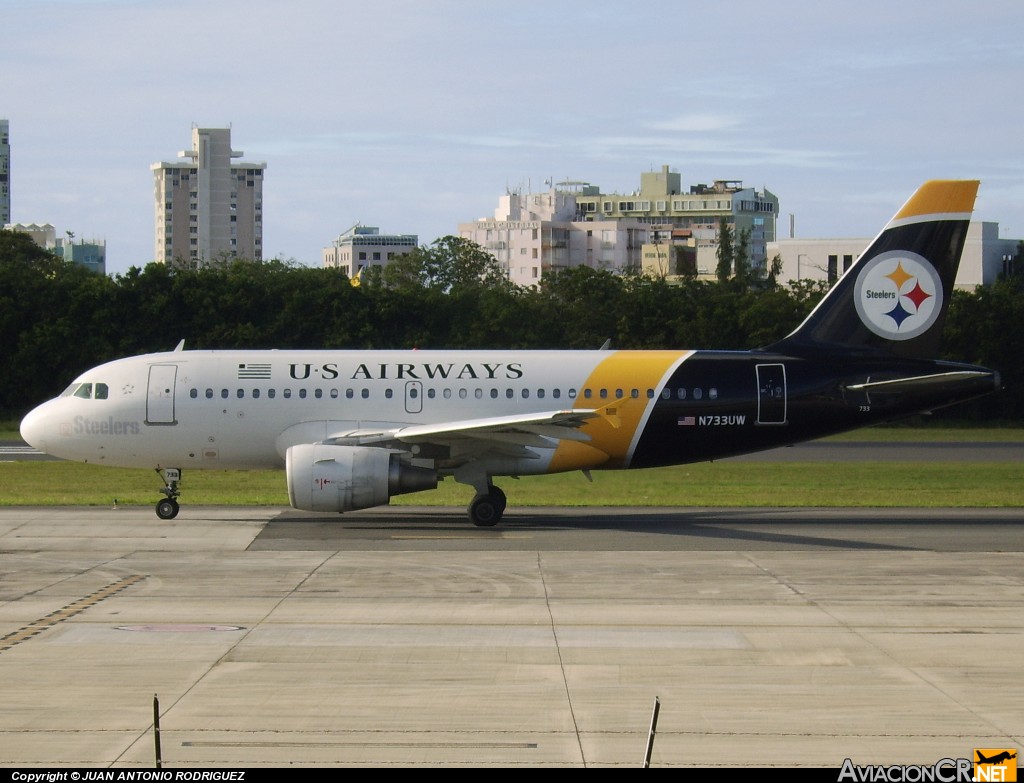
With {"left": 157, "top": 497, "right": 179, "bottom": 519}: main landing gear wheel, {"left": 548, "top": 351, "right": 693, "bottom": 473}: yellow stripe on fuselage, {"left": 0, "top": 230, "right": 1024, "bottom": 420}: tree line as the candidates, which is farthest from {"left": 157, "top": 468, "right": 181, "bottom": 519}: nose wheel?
{"left": 0, "top": 230, "right": 1024, "bottom": 420}: tree line

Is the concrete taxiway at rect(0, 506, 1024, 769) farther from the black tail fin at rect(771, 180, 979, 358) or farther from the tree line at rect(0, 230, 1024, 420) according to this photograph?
the tree line at rect(0, 230, 1024, 420)

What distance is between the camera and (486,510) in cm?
2733

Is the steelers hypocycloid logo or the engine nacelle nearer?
the engine nacelle

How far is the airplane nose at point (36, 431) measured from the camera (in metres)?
28.8

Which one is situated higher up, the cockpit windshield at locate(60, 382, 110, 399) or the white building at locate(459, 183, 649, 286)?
the white building at locate(459, 183, 649, 286)

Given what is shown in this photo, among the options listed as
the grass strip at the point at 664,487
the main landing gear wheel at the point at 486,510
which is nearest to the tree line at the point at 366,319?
the grass strip at the point at 664,487

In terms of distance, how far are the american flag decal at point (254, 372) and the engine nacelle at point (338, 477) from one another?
9.21 feet

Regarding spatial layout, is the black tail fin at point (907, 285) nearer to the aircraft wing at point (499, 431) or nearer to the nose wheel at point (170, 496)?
the aircraft wing at point (499, 431)

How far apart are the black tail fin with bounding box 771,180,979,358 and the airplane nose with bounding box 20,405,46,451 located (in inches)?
628

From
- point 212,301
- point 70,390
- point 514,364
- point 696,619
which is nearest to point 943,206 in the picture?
point 514,364

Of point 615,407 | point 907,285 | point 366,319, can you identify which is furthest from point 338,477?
point 366,319

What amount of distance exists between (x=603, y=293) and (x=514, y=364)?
44393 mm

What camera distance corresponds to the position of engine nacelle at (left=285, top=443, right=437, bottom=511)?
2625 cm

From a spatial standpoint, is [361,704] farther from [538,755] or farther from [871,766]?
[871,766]
